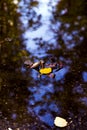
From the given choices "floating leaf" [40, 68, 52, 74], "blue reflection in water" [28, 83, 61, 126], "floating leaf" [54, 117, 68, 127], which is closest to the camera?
"floating leaf" [54, 117, 68, 127]

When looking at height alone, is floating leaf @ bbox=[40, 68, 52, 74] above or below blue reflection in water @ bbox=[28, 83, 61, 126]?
above

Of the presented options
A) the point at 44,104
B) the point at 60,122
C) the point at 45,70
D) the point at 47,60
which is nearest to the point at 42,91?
the point at 44,104

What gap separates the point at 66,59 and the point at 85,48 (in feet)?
1.29

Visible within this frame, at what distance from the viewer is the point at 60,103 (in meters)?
2.89

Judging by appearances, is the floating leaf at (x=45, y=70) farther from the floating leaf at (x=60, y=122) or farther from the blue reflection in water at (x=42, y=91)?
the floating leaf at (x=60, y=122)

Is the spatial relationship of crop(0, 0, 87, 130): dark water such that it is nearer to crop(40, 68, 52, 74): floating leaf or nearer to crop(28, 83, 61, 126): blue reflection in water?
crop(28, 83, 61, 126): blue reflection in water

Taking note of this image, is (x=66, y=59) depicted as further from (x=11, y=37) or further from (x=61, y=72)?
(x=11, y=37)

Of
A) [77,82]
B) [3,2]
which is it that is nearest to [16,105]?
[77,82]

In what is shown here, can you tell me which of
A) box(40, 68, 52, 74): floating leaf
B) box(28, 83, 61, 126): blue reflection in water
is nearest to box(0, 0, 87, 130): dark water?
box(28, 83, 61, 126): blue reflection in water

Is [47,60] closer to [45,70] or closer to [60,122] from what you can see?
[45,70]

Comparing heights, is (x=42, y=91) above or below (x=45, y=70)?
below

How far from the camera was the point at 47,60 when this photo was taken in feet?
11.9

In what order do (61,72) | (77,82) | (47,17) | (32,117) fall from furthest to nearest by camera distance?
(47,17) < (61,72) < (77,82) < (32,117)

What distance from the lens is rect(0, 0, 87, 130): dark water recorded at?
277cm
